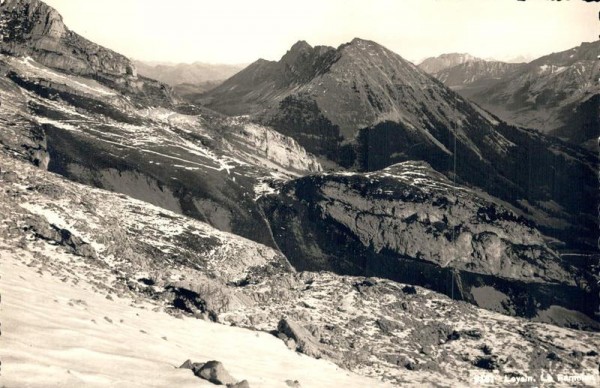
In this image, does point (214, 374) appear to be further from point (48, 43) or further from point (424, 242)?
point (48, 43)

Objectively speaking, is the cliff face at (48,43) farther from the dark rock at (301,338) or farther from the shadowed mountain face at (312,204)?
the dark rock at (301,338)

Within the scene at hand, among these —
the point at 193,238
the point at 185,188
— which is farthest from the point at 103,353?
the point at 185,188

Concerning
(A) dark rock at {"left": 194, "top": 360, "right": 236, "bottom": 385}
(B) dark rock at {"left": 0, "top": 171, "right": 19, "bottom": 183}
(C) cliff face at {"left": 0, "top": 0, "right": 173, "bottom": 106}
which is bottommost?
(B) dark rock at {"left": 0, "top": 171, "right": 19, "bottom": 183}

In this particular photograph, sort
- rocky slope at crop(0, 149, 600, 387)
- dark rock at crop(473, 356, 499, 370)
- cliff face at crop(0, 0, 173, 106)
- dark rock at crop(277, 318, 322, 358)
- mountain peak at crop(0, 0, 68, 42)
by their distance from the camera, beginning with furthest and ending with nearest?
mountain peak at crop(0, 0, 68, 42) → cliff face at crop(0, 0, 173, 106) → dark rock at crop(473, 356, 499, 370) → dark rock at crop(277, 318, 322, 358) → rocky slope at crop(0, 149, 600, 387)

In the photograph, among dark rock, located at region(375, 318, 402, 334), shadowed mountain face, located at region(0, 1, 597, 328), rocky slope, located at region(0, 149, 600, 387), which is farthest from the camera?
shadowed mountain face, located at region(0, 1, 597, 328)

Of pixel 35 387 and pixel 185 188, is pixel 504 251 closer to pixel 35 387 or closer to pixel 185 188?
pixel 185 188

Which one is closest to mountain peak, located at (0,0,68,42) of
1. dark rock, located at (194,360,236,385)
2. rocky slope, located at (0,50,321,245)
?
rocky slope, located at (0,50,321,245)

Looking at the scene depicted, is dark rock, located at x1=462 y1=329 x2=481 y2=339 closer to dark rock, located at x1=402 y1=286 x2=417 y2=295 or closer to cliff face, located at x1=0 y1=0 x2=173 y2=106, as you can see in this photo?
dark rock, located at x1=402 y1=286 x2=417 y2=295
